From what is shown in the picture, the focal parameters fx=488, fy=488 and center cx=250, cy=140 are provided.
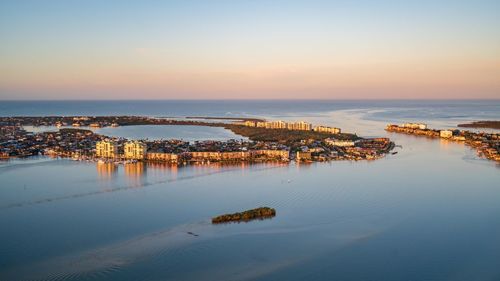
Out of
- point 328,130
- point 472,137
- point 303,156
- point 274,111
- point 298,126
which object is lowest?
point 303,156

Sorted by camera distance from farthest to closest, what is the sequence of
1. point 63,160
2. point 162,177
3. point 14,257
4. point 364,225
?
point 63,160
point 162,177
point 364,225
point 14,257

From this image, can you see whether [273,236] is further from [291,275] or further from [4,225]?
[4,225]

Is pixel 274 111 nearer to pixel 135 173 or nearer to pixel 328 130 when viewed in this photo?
pixel 328 130

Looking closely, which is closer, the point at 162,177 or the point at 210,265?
the point at 210,265

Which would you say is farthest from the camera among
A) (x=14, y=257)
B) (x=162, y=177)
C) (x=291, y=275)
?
(x=162, y=177)

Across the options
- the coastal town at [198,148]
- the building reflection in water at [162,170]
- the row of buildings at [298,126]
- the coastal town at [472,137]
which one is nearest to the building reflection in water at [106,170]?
the coastal town at [198,148]

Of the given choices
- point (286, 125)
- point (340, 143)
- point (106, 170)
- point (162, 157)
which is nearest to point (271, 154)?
point (162, 157)

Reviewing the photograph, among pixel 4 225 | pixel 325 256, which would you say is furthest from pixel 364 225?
pixel 4 225
